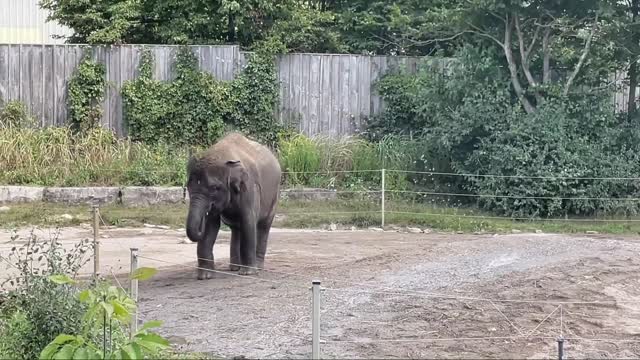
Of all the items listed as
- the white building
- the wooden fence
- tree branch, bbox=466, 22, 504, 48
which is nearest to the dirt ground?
tree branch, bbox=466, 22, 504, 48

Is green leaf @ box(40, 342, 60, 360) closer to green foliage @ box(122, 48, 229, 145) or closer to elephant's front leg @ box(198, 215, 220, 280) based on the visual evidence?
elephant's front leg @ box(198, 215, 220, 280)

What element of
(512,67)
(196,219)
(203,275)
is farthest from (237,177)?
(512,67)

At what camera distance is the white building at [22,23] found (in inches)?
1214

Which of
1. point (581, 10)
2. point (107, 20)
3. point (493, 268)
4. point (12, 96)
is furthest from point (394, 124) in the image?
point (493, 268)

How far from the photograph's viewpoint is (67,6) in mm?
22516

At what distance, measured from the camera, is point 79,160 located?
19594 millimetres

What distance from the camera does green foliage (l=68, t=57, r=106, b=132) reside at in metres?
21.0

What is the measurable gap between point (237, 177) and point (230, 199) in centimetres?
28

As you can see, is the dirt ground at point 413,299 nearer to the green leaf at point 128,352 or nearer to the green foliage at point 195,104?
the green leaf at point 128,352

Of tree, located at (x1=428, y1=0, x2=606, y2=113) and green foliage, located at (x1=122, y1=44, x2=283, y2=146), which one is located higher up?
tree, located at (x1=428, y1=0, x2=606, y2=113)

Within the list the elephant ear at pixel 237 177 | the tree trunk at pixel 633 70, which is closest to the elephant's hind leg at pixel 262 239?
the elephant ear at pixel 237 177

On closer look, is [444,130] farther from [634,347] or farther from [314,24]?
[634,347]

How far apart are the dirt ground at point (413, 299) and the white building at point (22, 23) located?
17.5m

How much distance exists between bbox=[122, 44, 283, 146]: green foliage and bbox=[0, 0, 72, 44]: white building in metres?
10.8
